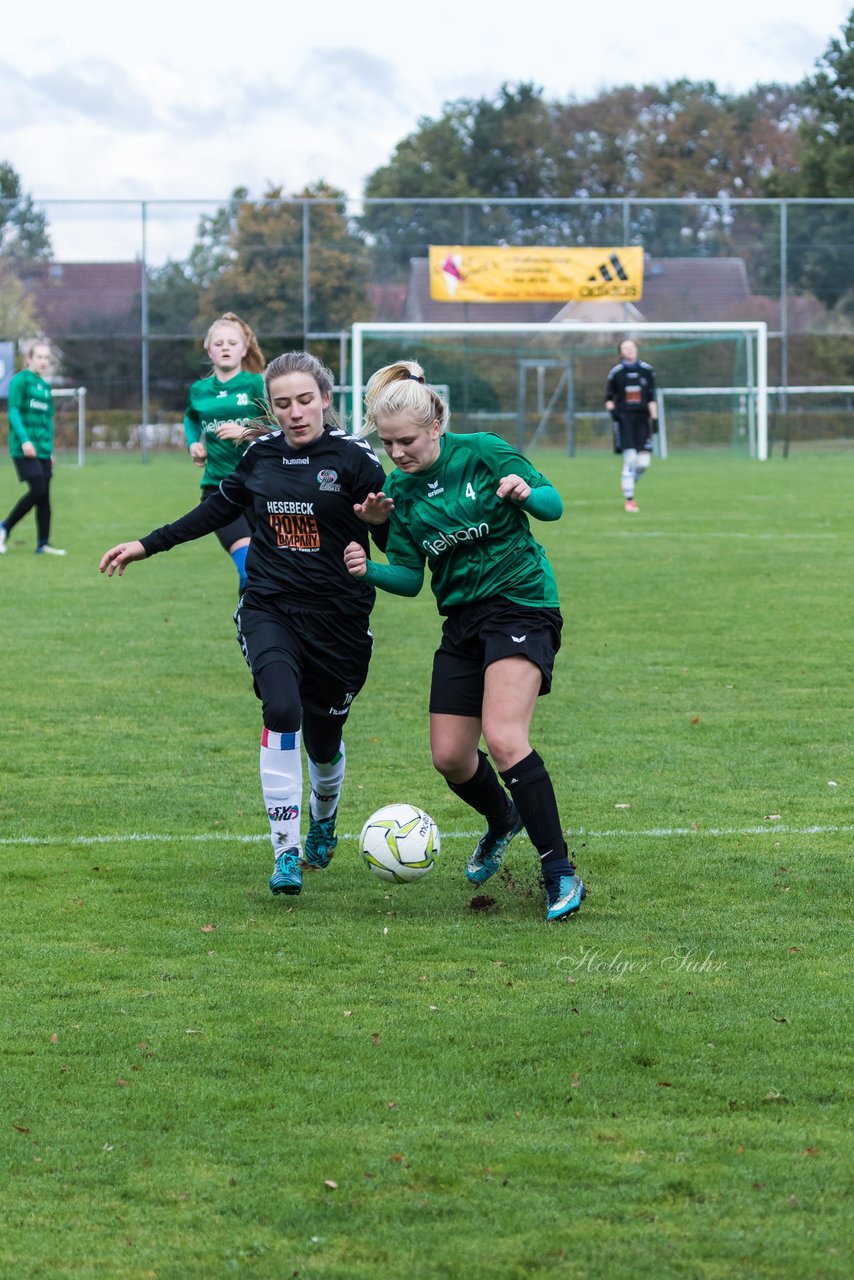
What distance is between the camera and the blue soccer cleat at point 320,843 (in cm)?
571

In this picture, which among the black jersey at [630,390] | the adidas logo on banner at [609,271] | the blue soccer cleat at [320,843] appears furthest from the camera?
the adidas logo on banner at [609,271]

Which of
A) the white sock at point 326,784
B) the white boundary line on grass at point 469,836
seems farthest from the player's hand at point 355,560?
the white boundary line on grass at point 469,836

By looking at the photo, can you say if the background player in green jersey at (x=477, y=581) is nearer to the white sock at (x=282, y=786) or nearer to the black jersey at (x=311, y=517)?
the black jersey at (x=311, y=517)

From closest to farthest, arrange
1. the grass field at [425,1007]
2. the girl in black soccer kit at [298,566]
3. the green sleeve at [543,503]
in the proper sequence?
1. the grass field at [425,1007]
2. the green sleeve at [543,503]
3. the girl in black soccer kit at [298,566]

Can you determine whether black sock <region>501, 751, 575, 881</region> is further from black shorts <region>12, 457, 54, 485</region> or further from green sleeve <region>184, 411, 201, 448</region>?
black shorts <region>12, 457, 54, 485</region>

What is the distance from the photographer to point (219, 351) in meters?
9.63

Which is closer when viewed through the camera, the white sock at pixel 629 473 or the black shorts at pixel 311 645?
the black shorts at pixel 311 645

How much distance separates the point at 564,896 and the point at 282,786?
0.99 metres

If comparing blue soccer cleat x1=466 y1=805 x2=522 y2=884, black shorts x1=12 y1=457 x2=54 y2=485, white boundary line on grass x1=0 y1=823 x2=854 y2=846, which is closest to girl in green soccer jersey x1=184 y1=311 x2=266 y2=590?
white boundary line on grass x1=0 y1=823 x2=854 y2=846

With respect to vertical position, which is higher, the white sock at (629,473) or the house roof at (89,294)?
the house roof at (89,294)

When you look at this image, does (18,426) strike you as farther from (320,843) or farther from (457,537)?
(457,537)

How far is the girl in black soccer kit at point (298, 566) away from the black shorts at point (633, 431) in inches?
603

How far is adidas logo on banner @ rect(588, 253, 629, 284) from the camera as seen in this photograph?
34656mm

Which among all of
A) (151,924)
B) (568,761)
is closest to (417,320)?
(568,761)
